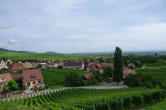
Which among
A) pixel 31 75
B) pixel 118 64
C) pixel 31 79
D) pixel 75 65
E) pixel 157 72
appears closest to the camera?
pixel 118 64

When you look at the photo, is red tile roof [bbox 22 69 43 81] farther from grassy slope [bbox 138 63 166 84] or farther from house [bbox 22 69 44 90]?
grassy slope [bbox 138 63 166 84]

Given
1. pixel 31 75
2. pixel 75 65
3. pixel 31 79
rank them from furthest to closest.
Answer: pixel 75 65 → pixel 31 75 → pixel 31 79

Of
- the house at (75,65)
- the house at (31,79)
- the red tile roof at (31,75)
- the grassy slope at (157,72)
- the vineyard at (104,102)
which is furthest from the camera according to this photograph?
the house at (75,65)

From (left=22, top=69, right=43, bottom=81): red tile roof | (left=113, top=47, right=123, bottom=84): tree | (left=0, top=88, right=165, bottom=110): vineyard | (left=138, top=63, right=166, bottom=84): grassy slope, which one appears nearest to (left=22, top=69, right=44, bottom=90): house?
(left=22, top=69, right=43, bottom=81): red tile roof

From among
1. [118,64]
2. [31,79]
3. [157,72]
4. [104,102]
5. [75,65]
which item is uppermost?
[118,64]

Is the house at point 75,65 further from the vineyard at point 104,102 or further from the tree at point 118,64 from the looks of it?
the vineyard at point 104,102

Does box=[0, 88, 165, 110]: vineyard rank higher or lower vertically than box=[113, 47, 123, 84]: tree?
lower

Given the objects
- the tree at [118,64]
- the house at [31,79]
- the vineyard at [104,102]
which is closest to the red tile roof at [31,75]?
the house at [31,79]

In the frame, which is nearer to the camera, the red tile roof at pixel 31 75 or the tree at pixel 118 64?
the tree at pixel 118 64

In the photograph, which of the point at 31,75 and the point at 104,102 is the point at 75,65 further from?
the point at 104,102

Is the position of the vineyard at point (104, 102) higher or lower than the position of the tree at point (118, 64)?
lower

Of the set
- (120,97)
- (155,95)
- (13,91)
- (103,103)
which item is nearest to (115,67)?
(155,95)

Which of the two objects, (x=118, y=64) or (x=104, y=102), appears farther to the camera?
(x=118, y=64)

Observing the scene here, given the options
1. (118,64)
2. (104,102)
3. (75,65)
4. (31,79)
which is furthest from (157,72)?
(31,79)
